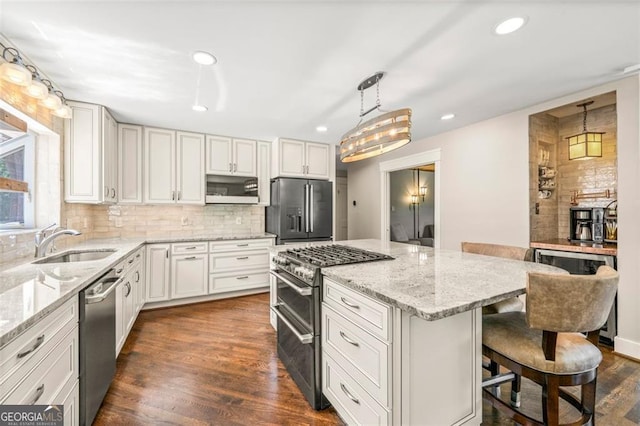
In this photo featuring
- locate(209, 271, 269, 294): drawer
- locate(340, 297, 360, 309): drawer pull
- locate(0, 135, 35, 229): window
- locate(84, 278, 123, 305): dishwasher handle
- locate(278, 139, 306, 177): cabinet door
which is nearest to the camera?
locate(340, 297, 360, 309): drawer pull

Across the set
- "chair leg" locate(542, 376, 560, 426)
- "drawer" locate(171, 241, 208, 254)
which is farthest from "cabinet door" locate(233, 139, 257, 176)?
"chair leg" locate(542, 376, 560, 426)

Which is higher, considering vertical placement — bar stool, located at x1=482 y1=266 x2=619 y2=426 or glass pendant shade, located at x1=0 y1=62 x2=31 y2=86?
glass pendant shade, located at x1=0 y1=62 x2=31 y2=86

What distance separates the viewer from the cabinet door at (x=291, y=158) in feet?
13.6

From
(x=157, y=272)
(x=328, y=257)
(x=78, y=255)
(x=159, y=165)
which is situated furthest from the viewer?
(x=159, y=165)

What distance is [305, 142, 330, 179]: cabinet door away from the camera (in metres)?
4.37

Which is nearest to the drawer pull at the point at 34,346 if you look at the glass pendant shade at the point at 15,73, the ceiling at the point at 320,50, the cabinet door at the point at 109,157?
the glass pendant shade at the point at 15,73

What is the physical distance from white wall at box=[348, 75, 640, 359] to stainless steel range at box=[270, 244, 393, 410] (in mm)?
2209

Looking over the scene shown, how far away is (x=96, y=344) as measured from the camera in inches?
61.9

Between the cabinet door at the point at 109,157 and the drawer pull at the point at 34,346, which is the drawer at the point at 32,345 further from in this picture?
the cabinet door at the point at 109,157

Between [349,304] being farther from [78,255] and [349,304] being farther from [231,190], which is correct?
[231,190]

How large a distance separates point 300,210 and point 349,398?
2.99 meters

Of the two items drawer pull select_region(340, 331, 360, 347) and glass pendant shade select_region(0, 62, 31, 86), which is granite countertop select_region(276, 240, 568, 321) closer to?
drawer pull select_region(340, 331, 360, 347)

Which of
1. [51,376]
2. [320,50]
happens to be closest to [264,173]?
[320,50]

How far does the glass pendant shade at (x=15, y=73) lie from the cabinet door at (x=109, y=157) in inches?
51.4
